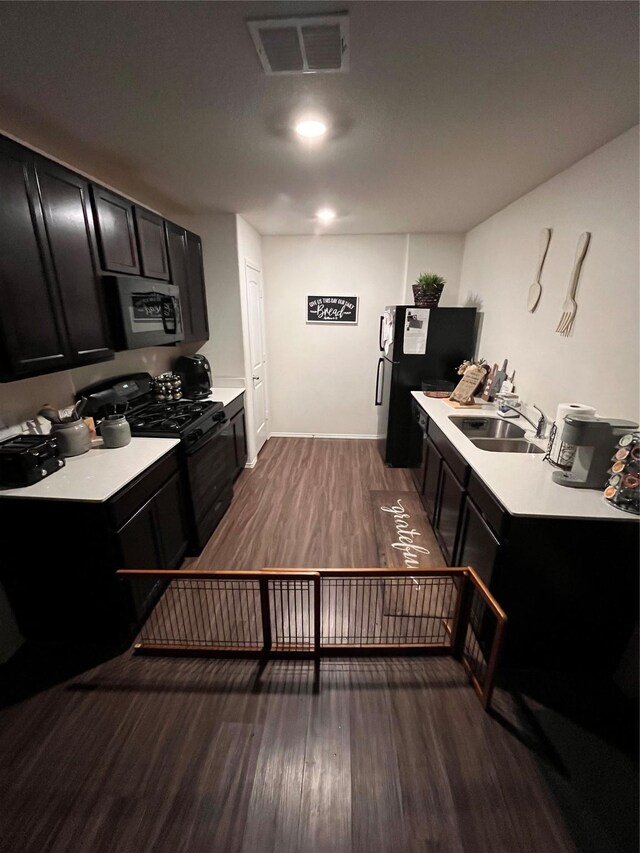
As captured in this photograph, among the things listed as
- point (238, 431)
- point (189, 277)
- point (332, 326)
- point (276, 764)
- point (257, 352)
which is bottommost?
point (276, 764)

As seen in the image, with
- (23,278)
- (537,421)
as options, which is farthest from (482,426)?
(23,278)

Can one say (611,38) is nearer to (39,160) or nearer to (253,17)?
(253,17)

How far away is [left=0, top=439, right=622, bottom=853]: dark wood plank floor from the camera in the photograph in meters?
1.12

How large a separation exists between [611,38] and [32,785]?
3197 millimetres

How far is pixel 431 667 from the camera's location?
1.64 m

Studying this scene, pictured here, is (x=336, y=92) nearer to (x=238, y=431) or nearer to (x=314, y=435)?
(x=238, y=431)

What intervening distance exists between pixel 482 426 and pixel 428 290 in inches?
57.6

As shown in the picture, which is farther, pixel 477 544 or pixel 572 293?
pixel 572 293

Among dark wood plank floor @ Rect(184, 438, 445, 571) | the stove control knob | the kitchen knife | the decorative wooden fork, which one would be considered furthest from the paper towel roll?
the stove control knob

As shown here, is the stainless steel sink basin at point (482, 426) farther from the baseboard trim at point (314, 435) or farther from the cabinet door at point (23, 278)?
the cabinet door at point (23, 278)

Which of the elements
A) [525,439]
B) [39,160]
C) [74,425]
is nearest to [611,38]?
[525,439]

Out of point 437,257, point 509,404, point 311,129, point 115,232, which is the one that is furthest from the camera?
point 437,257

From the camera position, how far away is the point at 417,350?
11.2 ft

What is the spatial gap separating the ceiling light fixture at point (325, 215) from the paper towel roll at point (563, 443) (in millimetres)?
2464
